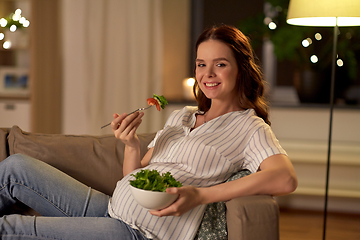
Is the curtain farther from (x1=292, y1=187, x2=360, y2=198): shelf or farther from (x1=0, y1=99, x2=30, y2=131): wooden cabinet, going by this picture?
(x1=292, y1=187, x2=360, y2=198): shelf

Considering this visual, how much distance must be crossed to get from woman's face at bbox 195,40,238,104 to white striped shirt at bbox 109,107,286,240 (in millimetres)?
107

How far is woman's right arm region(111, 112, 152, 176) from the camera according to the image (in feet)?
4.75

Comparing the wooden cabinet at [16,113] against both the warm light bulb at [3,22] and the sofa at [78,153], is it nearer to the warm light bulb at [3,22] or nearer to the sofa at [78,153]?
the warm light bulb at [3,22]

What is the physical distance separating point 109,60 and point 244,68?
8.05 ft

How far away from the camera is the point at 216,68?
1521 millimetres

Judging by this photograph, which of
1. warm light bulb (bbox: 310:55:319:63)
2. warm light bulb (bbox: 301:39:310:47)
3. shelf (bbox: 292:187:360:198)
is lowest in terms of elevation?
shelf (bbox: 292:187:360:198)

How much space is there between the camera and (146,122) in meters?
3.72

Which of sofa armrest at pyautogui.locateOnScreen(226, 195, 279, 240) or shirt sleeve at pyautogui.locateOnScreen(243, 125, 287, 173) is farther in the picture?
shirt sleeve at pyautogui.locateOnScreen(243, 125, 287, 173)

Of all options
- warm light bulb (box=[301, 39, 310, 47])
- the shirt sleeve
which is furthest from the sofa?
warm light bulb (box=[301, 39, 310, 47])

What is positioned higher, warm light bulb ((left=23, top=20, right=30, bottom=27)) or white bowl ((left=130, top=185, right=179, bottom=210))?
warm light bulb ((left=23, top=20, right=30, bottom=27))

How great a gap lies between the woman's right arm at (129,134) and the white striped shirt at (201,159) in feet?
0.28

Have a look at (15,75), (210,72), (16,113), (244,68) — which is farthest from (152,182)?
(15,75)

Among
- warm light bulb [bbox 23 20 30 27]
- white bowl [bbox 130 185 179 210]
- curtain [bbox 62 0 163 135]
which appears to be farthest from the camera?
warm light bulb [bbox 23 20 30 27]

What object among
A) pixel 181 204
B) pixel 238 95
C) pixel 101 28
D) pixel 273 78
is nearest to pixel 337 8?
pixel 238 95
